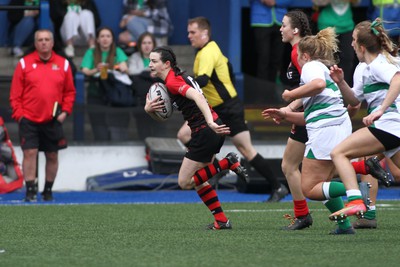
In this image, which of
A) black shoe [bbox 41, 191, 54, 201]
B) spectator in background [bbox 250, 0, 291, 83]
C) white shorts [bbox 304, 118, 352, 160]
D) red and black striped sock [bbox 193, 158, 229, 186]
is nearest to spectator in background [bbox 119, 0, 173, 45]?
spectator in background [bbox 250, 0, 291, 83]

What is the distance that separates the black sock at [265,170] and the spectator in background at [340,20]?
3.47 meters

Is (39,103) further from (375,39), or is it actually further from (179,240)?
(375,39)

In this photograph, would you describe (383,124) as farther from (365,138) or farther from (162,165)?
(162,165)

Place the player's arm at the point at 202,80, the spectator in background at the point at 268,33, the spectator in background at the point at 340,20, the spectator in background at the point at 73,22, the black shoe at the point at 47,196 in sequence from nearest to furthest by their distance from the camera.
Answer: the player's arm at the point at 202,80, the black shoe at the point at 47,196, the spectator in background at the point at 340,20, the spectator in background at the point at 73,22, the spectator in background at the point at 268,33

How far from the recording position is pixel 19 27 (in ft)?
56.1

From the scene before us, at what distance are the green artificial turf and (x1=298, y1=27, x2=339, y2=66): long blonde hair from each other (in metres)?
1.41

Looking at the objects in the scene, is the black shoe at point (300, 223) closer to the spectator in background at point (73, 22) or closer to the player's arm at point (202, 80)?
the player's arm at point (202, 80)

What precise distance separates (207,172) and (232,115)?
389 centimetres

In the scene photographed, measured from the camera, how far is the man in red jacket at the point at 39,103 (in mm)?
14219

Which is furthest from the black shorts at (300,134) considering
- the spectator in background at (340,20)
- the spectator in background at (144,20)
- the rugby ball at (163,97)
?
the spectator in background at (144,20)

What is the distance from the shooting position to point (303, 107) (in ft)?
32.3

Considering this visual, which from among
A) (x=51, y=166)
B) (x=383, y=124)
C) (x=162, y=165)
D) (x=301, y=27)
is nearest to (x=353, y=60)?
(x=162, y=165)

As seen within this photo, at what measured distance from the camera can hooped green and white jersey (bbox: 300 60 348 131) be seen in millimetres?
9328

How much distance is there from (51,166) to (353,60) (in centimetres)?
507
